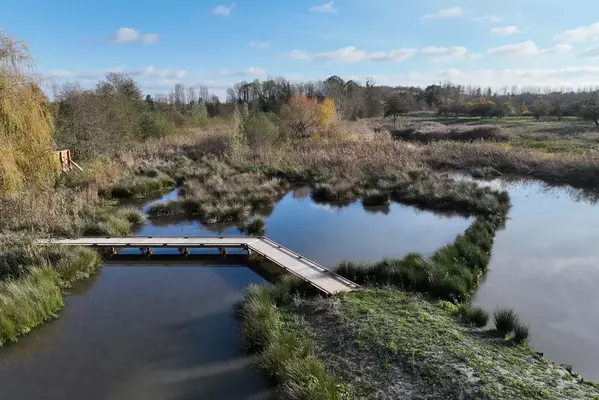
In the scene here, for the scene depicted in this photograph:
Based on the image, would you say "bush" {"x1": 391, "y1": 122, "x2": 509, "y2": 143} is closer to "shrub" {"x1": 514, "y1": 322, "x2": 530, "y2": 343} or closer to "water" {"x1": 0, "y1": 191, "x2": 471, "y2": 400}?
"water" {"x1": 0, "y1": 191, "x2": 471, "y2": 400}

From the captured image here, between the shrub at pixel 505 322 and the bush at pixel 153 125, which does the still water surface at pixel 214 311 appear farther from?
the bush at pixel 153 125

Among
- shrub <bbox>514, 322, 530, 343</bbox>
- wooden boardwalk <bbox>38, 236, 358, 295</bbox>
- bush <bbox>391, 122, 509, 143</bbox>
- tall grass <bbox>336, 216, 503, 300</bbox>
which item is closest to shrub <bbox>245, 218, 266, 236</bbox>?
wooden boardwalk <bbox>38, 236, 358, 295</bbox>

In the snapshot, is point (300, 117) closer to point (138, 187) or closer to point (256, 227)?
point (138, 187)

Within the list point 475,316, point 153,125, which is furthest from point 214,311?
point 153,125

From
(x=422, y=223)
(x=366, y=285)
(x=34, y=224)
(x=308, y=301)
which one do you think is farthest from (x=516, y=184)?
(x=34, y=224)

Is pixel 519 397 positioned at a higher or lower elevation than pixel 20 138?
lower

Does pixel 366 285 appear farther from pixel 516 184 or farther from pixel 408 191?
pixel 516 184
